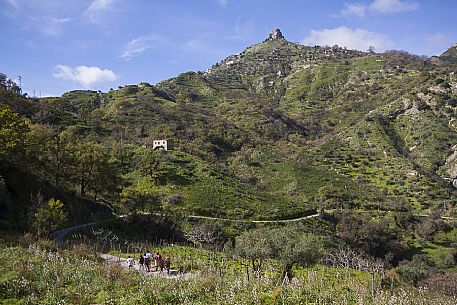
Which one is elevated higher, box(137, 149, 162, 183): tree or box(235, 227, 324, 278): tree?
box(137, 149, 162, 183): tree

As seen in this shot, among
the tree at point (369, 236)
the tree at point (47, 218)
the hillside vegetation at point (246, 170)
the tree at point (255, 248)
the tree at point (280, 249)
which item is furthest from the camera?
the tree at point (369, 236)

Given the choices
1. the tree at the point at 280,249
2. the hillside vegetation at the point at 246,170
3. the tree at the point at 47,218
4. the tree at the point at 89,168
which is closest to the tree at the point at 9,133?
the hillside vegetation at the point at 246,170

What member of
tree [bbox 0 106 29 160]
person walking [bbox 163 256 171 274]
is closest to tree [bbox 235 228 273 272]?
person walking [bbox 163 256 171 274]

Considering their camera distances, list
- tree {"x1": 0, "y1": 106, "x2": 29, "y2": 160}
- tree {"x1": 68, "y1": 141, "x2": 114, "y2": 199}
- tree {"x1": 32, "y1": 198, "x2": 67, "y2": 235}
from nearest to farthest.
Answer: tree {"x1": 32, "y1": 198, "x2": 67, "y2": 235}
tree {"x1": 0, "y1": 106, "x2": 29, "y2": 160}
tree {"x1": 68, "y1": 141, "x2": 114, "y2": 199}

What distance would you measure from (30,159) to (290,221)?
39725mm

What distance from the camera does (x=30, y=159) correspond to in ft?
134

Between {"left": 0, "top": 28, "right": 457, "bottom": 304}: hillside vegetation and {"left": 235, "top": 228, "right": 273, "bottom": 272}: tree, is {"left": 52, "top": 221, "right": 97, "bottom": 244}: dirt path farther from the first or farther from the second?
{"left": 235, "top": 228, "right": 273, "bottom": 272}: tree

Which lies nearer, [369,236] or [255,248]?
[255,248]

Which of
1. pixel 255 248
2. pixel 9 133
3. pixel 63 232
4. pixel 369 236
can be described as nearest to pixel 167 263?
pixel 255 248

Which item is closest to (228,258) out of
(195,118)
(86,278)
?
(86,278)

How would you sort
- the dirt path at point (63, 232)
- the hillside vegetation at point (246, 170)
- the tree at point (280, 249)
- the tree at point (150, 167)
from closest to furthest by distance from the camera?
the tree at point (280, 249) < the dirt path at point (63, 232) < the hillside vegetation at point (246, 170) < the tree at point (150, 167)

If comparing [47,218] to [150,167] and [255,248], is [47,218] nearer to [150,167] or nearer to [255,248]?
[255,248]

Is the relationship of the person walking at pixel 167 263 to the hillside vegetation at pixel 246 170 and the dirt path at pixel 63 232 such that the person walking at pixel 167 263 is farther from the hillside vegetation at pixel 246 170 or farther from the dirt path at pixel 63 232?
the dirt path at pixel 63 232

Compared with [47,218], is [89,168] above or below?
above
